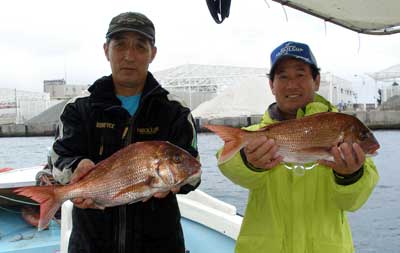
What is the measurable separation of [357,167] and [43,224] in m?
1.82

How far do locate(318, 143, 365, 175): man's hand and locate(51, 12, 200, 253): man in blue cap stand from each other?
880 mm

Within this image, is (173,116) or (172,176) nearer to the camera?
(172,176)

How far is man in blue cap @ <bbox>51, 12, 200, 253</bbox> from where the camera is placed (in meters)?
2.88

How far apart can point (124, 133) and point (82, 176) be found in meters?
0.44

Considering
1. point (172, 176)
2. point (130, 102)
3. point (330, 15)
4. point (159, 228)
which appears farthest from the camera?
point (330, 15)

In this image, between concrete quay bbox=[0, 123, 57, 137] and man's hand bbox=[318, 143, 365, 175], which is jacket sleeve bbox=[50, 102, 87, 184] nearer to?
man's hand bbox=[318, 143, 365, 175]

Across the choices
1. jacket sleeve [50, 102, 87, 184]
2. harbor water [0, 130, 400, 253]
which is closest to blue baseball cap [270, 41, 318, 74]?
jacket sleeve [50, 102, 87, 184]

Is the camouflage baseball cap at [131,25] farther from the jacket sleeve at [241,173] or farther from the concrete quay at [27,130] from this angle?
the concrete quay at [27,130]

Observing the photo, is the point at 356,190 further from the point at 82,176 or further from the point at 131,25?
the point at 131,25

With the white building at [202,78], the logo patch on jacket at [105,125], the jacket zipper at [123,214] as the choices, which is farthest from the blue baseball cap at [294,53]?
the white building at [202,78]

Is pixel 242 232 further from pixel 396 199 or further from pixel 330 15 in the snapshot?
pixel 396 199

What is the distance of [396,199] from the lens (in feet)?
57.4

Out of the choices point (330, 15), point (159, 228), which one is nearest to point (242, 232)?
point (159, 228)

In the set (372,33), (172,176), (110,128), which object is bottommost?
(172,176)
